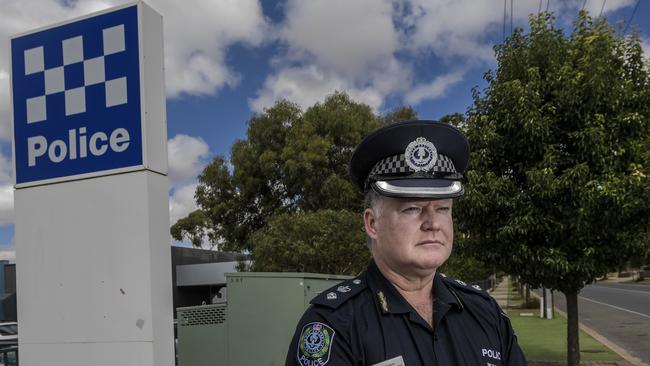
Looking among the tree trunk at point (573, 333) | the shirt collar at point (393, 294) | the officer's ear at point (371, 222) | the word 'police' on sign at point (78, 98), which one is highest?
the word 'police' on sign at point (78, 98)

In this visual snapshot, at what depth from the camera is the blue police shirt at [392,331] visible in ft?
5.06

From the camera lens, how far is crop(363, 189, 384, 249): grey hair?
1693 millimetres

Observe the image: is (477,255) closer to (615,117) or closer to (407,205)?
(615,117)

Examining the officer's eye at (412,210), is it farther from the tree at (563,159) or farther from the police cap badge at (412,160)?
the tree at (563,159)

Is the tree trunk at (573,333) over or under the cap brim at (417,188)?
under

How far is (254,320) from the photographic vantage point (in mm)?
4844

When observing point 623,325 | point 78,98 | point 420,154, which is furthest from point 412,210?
point 623,325

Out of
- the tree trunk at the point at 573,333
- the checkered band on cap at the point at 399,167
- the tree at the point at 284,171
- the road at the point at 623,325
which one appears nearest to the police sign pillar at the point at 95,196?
the checkered band on cap at the point at 399,167

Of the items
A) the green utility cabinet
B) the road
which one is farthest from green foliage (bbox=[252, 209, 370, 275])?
the green utility cabinet

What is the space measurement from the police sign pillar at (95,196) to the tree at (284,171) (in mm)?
11281

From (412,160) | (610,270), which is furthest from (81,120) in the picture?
(610,270)

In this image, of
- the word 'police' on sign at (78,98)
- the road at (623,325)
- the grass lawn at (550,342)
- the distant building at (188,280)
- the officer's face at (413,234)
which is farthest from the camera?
the distant building at (188,280)

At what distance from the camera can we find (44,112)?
11.2 feet

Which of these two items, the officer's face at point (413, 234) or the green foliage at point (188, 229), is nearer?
the officer's face at point (413, 234)
